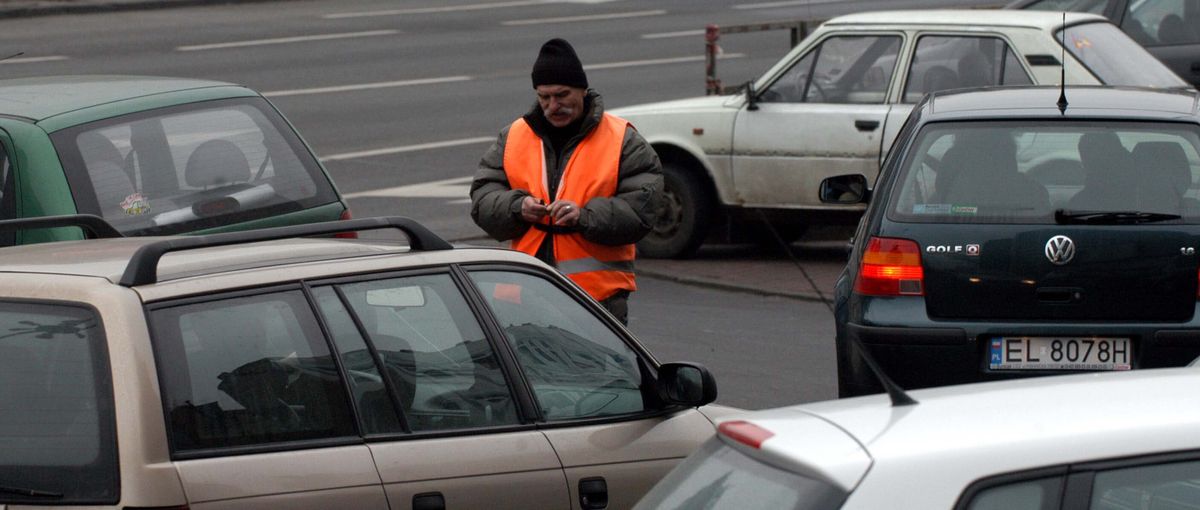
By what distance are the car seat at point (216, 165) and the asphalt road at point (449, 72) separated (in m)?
2.43

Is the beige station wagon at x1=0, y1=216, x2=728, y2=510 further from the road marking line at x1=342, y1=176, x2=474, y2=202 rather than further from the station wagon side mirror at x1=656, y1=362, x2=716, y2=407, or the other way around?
the road marking line at x1=342, y1=176, x2=474, y2=202

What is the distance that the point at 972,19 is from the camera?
450 inches

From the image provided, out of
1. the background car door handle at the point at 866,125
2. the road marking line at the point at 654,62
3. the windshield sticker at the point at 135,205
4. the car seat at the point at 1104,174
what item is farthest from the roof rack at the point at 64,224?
the road marking line at the point at 654,62

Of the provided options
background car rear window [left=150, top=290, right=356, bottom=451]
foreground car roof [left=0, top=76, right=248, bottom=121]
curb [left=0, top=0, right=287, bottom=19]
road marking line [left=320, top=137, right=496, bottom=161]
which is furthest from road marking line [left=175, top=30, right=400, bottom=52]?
background car rear window [left=150, top=290, right=356, bottom=451]

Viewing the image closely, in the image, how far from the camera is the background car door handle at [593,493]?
460 cm

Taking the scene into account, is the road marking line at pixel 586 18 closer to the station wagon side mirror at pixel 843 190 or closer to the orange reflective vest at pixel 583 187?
the station wagon side mirror at pixel 843 190

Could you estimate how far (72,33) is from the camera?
1062 inches

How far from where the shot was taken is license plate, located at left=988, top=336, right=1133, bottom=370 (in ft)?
22.3

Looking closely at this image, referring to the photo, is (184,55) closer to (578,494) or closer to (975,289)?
(975,289)

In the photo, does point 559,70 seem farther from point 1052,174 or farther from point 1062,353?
point 1062,353

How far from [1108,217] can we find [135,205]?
3566 millimetres

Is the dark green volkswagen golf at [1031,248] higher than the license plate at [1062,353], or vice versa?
the dark green volkswagen golf at [1031,248]

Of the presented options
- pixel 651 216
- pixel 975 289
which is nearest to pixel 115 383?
pixel 651 216

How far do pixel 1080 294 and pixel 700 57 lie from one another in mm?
18723
